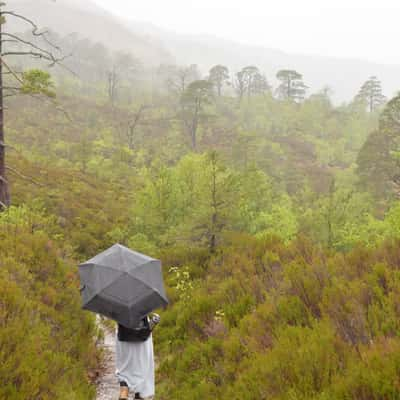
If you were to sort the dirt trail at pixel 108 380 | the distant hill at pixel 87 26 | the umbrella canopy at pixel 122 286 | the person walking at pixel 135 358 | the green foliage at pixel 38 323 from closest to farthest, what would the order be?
the green foliage at pixel 38 323 < the umbrella canopy at pixel 122 286 < the person walking at pixel 135 358 < the dirt trail at pixel 108 380 < the distant hill at pixel 87 26

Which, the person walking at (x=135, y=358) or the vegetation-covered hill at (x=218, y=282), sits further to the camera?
the person walking at (x=135, y=358)

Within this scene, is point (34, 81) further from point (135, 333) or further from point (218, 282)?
point (135, 333)

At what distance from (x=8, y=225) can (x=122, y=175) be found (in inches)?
792

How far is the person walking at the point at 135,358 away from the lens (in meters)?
4.91

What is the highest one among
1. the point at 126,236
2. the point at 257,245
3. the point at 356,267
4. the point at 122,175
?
the point at 356,267

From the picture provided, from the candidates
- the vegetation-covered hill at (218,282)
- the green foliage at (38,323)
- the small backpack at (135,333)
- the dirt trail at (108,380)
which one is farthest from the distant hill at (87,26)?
the small backpack at (135,333)

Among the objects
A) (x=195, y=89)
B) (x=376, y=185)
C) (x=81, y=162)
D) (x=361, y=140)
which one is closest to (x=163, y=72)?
(x=195, y=89)

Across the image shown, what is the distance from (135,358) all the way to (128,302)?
3.12 feet

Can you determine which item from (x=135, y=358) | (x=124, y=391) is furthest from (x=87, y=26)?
(x=124, y=391)

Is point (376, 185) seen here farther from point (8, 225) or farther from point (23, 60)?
point (23, 60)

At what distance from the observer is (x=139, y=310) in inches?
183

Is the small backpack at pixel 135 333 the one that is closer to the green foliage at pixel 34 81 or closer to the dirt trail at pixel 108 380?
the dirt trail at pixel 108 380

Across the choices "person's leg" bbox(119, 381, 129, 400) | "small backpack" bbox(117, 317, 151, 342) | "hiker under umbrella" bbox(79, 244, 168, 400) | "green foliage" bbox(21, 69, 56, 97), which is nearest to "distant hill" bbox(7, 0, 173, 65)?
"green foliage" bbox(21, 69, 56, 97)

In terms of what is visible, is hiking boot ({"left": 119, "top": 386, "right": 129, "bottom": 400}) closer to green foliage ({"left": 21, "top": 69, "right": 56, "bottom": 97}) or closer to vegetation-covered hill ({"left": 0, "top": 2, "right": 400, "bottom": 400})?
vegetation-covered hill ({"left": 0, "top": 2, "right": 400, "bottom": 400})
